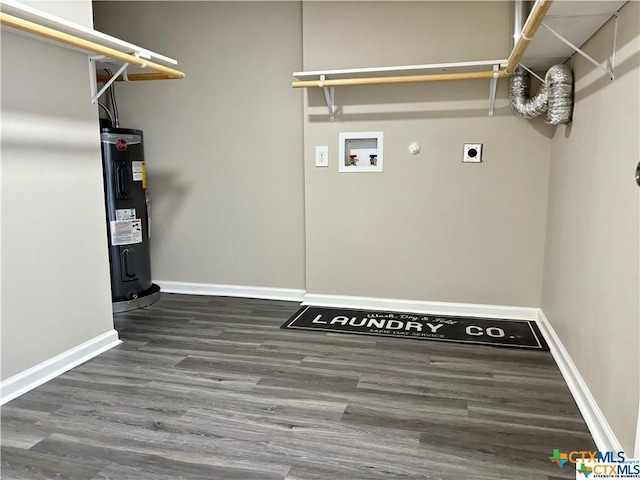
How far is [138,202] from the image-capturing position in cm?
398

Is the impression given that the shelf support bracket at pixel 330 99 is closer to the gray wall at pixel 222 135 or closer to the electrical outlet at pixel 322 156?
the electrical outlet at pixel 322 156

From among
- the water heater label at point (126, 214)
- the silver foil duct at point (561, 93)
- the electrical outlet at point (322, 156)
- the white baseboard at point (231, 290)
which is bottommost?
the white baseboard at point (231, 290)

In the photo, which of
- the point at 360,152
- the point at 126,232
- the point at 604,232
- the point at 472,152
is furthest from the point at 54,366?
the point at 472,152

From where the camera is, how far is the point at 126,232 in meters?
3.92

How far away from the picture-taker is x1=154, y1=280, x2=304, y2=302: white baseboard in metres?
4.24

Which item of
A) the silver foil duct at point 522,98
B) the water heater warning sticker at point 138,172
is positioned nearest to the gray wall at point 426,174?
the silver foil duct at point 522,98

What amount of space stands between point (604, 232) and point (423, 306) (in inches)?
71.2

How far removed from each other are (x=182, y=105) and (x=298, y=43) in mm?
1154

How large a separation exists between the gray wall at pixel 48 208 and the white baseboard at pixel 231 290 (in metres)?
1.35

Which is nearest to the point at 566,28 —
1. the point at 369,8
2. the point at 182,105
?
the point at 369,8

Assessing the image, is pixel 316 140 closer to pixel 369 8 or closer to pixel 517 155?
pixel 369 8

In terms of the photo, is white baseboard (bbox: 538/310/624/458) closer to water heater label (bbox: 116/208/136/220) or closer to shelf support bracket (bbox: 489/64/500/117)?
shelf support bracket (bbox: 489/64/500/117)

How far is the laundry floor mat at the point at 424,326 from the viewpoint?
3.25m

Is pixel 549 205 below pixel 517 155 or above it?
below
